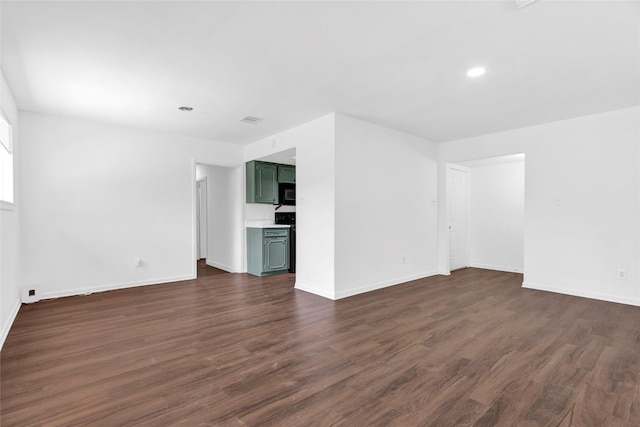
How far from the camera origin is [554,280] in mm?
4492

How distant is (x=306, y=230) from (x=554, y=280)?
3.65m

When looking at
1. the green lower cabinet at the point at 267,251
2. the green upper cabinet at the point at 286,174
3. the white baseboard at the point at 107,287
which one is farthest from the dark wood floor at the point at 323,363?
the green upper cabinet at the point at 286,174

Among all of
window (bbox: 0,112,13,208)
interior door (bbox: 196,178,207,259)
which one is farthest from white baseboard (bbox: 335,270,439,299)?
interior door (bbox: 196,178,207,259)

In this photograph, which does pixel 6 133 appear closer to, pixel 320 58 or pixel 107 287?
pixel 107 287

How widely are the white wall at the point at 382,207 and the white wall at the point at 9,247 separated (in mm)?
3341

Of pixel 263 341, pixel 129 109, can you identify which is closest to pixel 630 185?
pixel 263 341

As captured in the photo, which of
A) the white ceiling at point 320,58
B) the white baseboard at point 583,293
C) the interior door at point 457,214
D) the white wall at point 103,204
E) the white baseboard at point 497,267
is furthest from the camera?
the interior door at point 457,214

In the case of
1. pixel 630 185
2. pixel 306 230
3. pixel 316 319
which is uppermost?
pixel 630 185

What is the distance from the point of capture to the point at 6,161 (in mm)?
3484

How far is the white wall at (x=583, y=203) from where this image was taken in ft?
12.8

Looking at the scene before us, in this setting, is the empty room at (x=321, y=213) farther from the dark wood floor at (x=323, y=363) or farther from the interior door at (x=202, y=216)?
the interior door at (x=202, y=216)

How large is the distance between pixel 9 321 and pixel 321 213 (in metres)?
3.49

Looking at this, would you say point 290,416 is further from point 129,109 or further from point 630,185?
point 630,185

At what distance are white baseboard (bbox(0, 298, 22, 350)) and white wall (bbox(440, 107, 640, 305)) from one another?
624 centimetres
